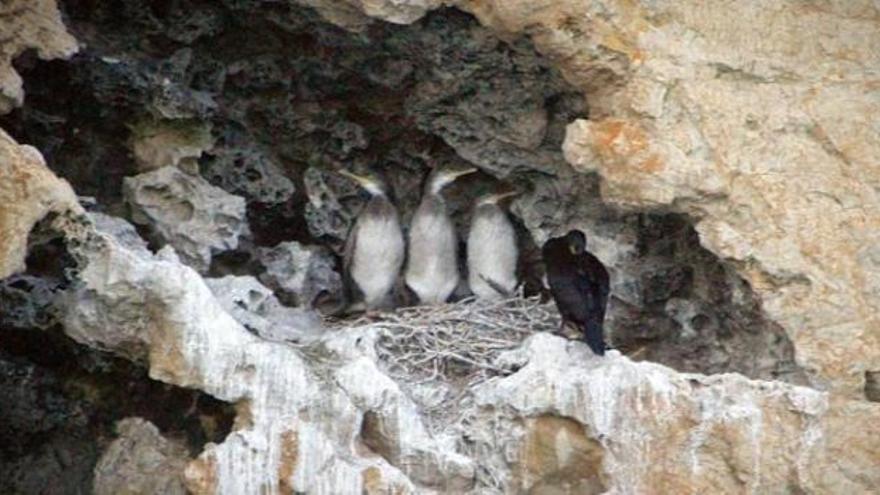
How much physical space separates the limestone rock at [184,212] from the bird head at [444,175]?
2.68ft

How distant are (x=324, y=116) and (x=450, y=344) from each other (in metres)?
1.08

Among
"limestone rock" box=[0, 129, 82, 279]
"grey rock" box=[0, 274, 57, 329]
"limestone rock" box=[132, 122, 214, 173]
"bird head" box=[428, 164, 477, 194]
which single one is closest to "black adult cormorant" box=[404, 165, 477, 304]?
"bird head" box=[428, 164, 477, 194]

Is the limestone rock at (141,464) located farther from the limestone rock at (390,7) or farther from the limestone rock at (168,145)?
the limestone rock at (390,7)

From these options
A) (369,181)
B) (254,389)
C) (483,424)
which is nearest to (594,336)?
(483,424)

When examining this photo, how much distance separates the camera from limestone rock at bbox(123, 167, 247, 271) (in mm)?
7070

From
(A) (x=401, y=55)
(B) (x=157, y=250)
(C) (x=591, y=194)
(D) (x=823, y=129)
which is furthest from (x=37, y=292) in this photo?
(D) (x=823, y=129)

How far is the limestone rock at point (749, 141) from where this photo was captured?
650cm

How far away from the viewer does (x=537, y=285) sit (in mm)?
7766

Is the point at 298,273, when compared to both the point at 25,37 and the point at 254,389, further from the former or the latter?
the point at 25,37

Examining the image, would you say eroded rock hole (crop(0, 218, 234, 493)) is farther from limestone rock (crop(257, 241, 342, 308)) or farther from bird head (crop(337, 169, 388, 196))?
bird head (crop(337, 169, 388, 196))

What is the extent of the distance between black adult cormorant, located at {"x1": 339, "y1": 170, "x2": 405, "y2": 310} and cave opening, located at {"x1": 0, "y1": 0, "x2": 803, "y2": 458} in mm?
255

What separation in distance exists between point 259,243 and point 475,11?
4.53 feet

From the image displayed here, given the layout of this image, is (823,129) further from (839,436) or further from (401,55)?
(401,55)

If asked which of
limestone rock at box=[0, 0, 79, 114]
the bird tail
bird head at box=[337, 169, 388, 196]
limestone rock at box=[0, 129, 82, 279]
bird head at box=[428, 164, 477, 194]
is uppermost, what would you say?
limestone rock at box=[0, 0, 79, 114]
